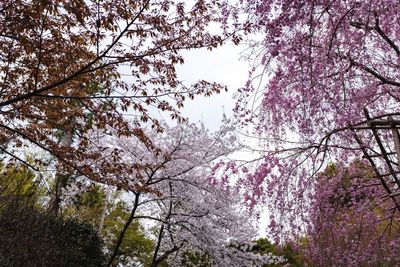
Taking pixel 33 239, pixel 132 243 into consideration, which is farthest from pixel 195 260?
pixel 33 239

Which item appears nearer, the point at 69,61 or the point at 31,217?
the point at 69,61

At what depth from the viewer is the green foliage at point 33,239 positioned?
17.7 ft

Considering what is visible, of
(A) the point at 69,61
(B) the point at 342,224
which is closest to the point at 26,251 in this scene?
(A) the point at 69,61

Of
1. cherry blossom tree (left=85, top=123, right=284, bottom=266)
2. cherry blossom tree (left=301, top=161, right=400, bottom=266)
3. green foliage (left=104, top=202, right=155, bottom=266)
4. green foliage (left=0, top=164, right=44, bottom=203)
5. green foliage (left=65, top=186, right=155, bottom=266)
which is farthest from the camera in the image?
green foliage (left=104, top=202, right=155, bottom=266)

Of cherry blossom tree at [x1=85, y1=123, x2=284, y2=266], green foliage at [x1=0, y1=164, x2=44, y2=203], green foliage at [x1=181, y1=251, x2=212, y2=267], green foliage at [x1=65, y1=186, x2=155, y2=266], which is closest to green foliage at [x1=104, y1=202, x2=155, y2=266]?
green foliage at [x1=65, y1=186, x2=155, y2=266]

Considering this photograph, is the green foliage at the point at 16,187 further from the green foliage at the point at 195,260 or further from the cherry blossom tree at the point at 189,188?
the green foliage at the point at 195,260

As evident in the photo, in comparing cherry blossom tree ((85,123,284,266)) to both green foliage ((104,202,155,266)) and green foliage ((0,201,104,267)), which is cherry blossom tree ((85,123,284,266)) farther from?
green foliage ((104,202,155,266))

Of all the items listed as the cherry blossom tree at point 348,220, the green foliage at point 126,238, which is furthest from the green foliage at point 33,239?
the green foliage at point 126,238

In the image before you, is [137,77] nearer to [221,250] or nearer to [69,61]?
[69,61]

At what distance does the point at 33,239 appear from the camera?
19.2 ft

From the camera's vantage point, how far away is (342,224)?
28.3ft

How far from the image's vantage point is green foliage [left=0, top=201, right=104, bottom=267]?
→ 5410mm

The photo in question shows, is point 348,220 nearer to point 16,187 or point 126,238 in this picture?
point 16,187

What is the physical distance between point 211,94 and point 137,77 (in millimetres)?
1094
